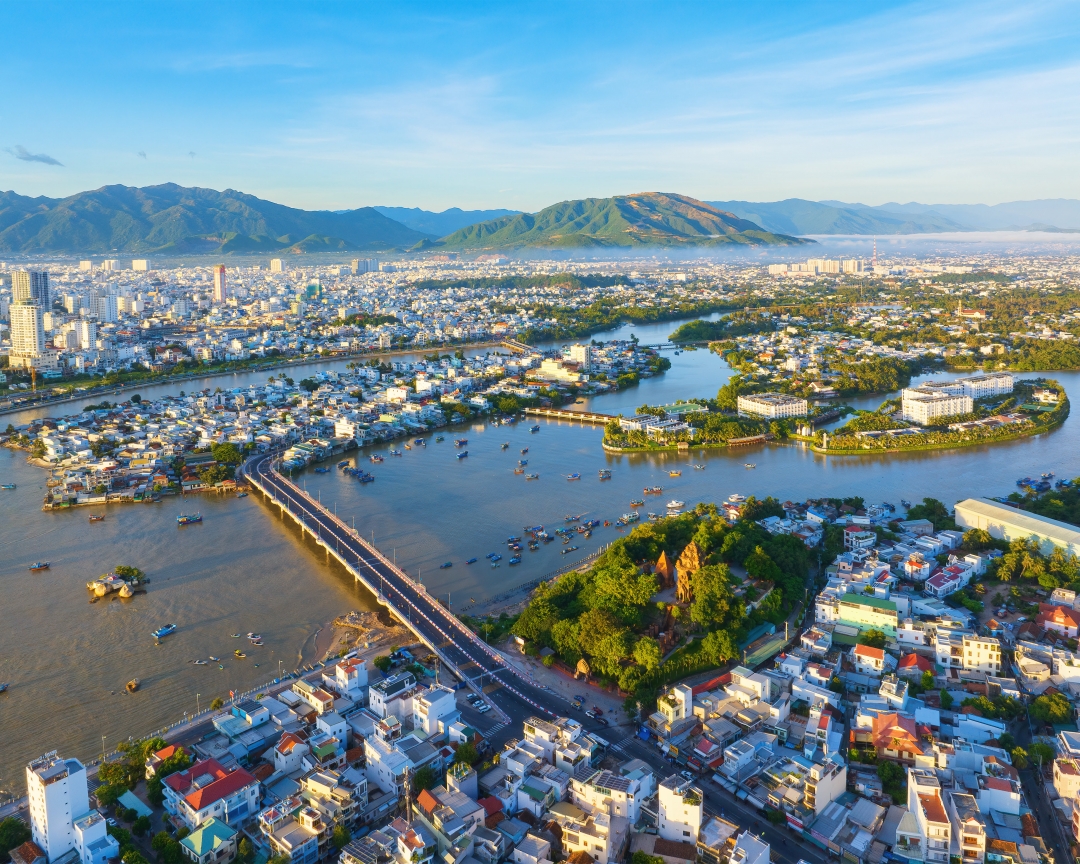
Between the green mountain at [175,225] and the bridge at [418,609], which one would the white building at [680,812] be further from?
the green mountain at [175,225]

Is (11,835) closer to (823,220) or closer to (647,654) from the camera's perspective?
(647,654)

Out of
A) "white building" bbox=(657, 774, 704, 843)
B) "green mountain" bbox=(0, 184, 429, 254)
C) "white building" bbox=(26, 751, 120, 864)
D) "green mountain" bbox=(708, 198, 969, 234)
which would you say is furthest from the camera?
"green mountain" bbox=(708, 198, 969, 234)

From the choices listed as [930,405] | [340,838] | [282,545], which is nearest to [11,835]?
[340,838]

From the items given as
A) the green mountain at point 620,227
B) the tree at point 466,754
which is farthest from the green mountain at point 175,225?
the tree at point 466,754

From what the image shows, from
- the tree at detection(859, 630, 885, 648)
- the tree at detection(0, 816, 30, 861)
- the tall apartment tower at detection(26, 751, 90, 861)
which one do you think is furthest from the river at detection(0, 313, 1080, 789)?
the tree at detection(859, 630, 885, 648)

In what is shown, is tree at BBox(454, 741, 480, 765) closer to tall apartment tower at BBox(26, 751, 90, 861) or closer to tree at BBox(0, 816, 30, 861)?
tall apartment tower at BBox(26, 751, 90, 861)
